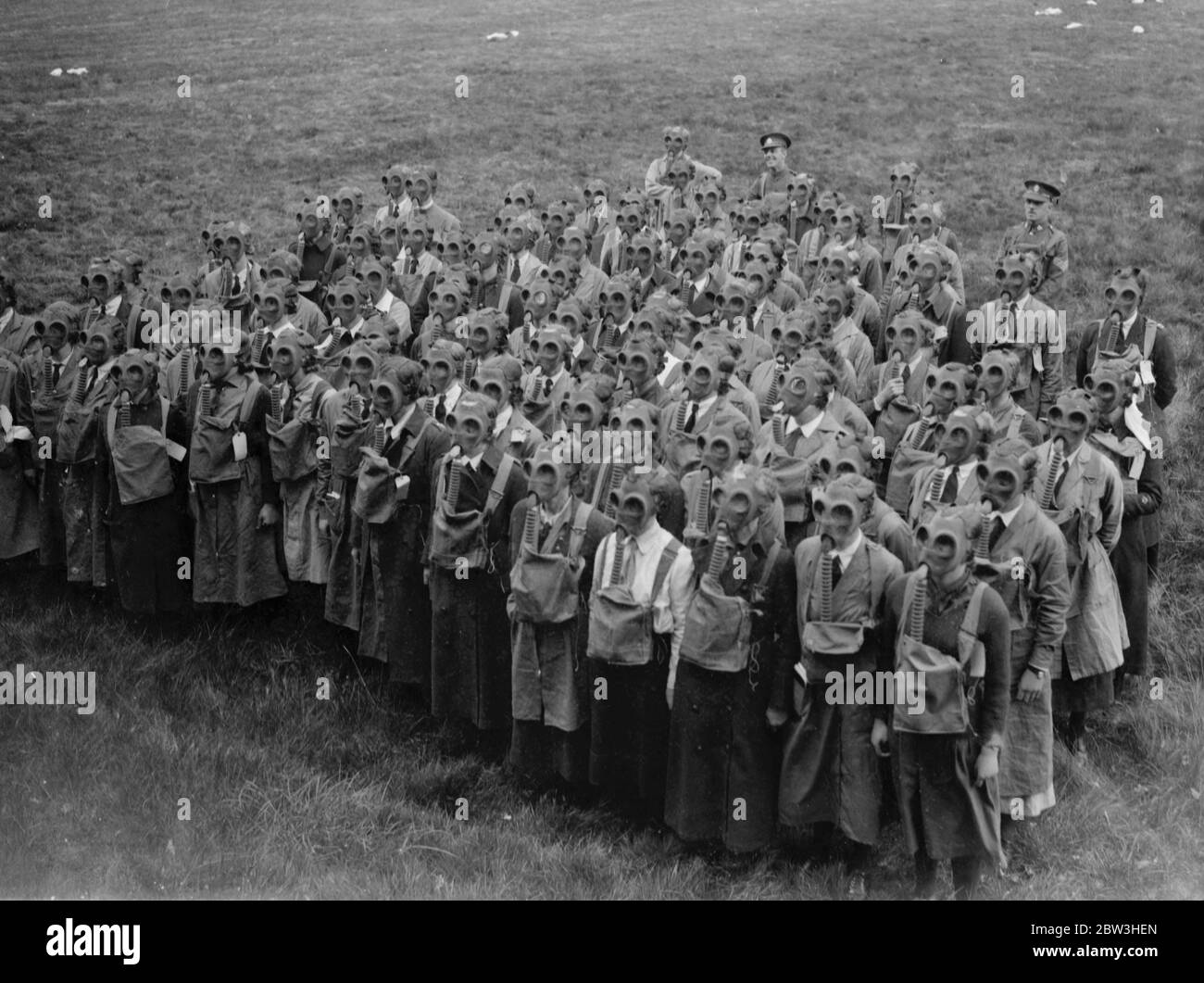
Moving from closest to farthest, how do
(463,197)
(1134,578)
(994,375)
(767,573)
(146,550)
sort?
(767,573), (994,375), (1134,578), (146,550), (463,197)

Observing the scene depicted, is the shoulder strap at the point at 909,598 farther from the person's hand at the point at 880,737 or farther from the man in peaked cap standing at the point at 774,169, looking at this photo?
the man in peaked cap standing at the point at 774,169

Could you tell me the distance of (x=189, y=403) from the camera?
33.9 ft

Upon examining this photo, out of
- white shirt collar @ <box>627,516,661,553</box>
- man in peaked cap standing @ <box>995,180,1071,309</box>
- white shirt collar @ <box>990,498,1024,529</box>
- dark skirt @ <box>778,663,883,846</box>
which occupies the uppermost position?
man in peaked cap standing @ <box>995,180,1071,309</box>

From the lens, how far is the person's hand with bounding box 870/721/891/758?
712cm

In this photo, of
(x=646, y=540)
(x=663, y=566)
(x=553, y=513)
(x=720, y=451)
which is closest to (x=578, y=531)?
(x=553, y=513)

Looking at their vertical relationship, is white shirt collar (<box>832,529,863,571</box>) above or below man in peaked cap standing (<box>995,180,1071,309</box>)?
below

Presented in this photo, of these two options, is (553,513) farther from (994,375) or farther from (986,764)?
(994,375)

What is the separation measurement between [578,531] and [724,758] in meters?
1.70

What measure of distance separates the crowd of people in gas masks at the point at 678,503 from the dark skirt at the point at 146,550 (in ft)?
0.10

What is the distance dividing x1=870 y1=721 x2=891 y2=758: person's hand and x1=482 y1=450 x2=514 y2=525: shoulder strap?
2.99 meters

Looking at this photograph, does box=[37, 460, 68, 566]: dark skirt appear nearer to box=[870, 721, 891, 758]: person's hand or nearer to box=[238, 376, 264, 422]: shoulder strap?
box=[238, 376, 264, 422]: shoulder strap

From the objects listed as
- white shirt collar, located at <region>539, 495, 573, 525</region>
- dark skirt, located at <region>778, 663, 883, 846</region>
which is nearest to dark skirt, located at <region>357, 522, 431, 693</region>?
white shirt collar, located at <region>539, 495, 573, 525</region>

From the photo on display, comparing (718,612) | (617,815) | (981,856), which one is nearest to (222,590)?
(617,815)

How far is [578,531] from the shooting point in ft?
26.0
